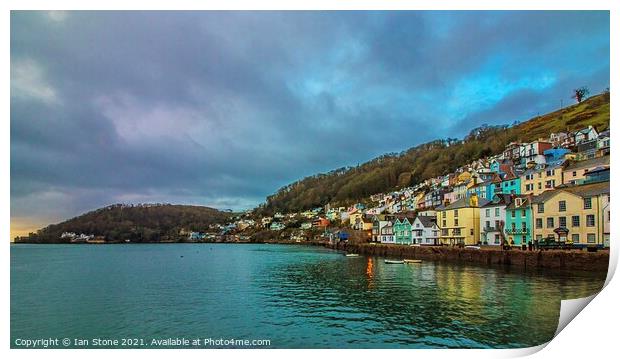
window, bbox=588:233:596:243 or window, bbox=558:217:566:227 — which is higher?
window, bbox=558:217:566:227

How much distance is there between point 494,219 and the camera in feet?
51.5

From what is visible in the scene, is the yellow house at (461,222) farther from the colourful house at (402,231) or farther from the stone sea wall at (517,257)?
the colourful house at (402,231)

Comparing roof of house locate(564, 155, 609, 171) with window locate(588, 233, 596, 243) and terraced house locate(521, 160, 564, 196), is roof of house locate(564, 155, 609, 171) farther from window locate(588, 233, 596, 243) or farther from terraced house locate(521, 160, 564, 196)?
window locate(588, 233, 596, 243)

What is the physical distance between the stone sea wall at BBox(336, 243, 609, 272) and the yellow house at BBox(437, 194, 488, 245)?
3.31ft

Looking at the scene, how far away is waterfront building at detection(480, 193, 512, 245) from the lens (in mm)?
15164

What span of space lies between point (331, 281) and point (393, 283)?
173 centimetres

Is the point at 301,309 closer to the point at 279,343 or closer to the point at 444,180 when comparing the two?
the point at 279,343

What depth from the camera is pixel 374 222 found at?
95.0 ft

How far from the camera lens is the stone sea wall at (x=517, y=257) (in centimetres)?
1077

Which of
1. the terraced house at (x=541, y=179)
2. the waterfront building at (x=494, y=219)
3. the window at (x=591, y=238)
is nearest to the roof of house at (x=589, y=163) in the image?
the terraced house at (x=541, y=179)

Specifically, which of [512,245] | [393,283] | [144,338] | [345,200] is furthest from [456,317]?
[345,200]

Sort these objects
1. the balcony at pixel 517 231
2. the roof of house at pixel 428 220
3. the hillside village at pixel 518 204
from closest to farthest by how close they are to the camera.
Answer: the hillside village at pixel 518 204
the balcony at pixel 517 231
the roof of house at pixel 428 220

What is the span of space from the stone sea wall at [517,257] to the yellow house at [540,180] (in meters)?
3.33

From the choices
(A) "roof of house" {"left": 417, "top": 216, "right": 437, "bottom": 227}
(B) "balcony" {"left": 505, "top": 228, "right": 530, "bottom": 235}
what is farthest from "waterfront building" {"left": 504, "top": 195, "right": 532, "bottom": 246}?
(A) "roof of house" {"left": 417, "top": 216, "right": 437, "bottom": 227}
